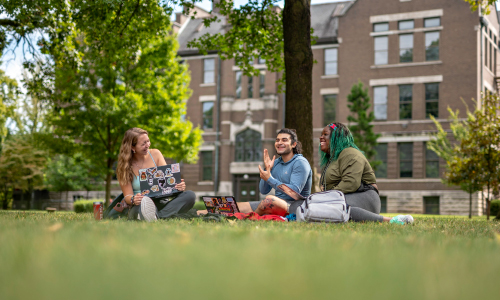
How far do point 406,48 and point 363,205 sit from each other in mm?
29266

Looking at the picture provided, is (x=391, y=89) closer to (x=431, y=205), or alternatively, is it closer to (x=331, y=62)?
(x=331, y=62)

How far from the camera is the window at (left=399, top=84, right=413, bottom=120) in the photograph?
34969 millimetres

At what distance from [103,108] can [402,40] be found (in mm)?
21618

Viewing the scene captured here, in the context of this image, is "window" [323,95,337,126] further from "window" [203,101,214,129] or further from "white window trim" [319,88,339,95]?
"window" [203,101,214,129]

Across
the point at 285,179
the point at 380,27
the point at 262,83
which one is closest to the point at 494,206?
the point at 380,27

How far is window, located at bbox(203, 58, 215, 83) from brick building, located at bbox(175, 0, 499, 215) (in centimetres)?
78

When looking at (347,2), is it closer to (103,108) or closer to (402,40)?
(402,40)

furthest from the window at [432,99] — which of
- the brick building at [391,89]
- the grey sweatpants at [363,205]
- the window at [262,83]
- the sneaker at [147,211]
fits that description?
the sneaker at [147,211]

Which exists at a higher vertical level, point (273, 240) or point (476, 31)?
point (476, 31)

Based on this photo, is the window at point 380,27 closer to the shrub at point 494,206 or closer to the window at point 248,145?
the window at point 248,145

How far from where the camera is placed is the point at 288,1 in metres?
12.3

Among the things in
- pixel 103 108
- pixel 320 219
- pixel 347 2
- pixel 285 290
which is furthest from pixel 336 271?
pixel 347 2

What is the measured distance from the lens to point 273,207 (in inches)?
319

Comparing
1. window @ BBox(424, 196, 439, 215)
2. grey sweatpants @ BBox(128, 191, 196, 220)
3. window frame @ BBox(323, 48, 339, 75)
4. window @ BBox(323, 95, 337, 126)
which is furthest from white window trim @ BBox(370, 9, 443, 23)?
grey sweatpants @ BBox(128, 191, 196, 220)
